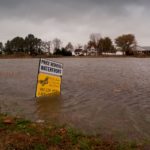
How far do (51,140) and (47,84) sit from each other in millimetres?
5554

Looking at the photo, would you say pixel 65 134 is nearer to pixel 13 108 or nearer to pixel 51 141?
pixel 51 141

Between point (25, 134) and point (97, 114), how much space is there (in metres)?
2.88

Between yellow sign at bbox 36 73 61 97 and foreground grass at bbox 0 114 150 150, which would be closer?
foreground grass at bbox 0 114 150 150

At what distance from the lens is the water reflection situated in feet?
25.7

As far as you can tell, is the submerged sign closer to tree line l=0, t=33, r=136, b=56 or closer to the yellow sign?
the yellow sign

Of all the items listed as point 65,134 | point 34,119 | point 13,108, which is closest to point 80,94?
point 13,108

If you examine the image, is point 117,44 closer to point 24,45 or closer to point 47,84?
point 24,45

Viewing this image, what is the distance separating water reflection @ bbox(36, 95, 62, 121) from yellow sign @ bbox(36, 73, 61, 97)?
0.24 m

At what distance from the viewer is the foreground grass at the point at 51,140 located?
4.90 m

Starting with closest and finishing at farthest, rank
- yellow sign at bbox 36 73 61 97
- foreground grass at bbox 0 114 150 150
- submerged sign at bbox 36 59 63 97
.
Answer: foreground grass at bbox 0 114 150 150
submerged sign at bbox 36 59 63 97
yellow sign at bbox 36 73 61 97

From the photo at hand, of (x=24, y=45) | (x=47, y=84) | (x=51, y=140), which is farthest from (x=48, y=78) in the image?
(x=24, y=45)

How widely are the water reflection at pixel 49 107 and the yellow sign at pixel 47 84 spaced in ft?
0.79

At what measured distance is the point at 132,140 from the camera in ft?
18.6

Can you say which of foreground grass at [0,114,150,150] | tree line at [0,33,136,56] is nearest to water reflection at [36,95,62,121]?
foreground grass at [0,114,150,150]
